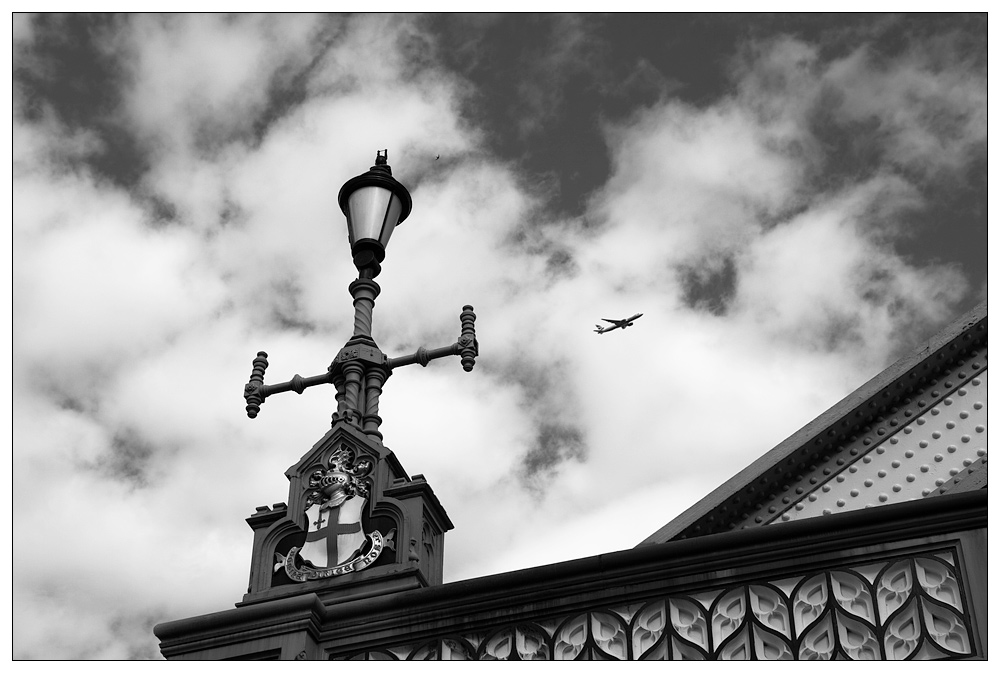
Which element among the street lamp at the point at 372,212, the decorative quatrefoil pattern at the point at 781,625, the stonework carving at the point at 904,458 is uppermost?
the street lamp at the point at 372,212

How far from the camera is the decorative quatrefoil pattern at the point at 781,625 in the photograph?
5.44 meters

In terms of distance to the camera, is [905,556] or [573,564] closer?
[905,556]

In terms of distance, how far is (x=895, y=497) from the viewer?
8211 millimetres

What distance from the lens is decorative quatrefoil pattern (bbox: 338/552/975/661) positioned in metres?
5.44

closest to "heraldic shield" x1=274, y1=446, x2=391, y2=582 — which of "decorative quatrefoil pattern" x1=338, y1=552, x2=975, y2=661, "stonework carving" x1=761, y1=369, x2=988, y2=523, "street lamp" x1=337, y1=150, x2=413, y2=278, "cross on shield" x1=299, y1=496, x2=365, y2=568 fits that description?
"cross on shield" x1=299, y1=496, x2=365, y2=568

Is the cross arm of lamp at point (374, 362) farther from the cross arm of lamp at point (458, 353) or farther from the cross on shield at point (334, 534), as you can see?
the cross on shield at point (334, 534)

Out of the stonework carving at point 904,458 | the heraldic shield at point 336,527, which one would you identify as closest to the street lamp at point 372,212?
the heraldic shield at point 336,527

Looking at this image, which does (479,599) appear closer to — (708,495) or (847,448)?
(708,495)

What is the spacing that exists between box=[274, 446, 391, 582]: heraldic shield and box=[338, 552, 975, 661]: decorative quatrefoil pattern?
2.96 feet

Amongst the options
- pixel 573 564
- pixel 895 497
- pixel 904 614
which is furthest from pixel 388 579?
pixel 895 497

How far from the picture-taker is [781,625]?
5.66 m

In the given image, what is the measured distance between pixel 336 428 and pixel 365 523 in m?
0.77
